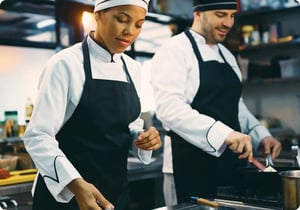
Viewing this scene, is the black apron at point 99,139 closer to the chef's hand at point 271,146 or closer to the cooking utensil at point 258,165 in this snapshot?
the cooking utensil at point 258,165

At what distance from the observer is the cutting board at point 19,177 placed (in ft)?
7.57

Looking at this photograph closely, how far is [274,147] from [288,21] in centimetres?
219

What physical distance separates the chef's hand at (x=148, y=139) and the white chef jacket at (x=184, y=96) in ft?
1.00

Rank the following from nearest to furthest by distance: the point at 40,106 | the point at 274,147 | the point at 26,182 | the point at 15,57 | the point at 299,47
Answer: the point at 40,106, the point at 274,147, the point at 26,182, the point at 15,57, the point at 299,47

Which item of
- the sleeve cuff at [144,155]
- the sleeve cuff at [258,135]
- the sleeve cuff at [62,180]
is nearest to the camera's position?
the sleeve cuff at [62,180]

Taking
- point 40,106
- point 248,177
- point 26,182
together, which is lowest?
point 26,182

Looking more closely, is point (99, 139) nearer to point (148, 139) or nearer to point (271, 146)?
point (148, 139)

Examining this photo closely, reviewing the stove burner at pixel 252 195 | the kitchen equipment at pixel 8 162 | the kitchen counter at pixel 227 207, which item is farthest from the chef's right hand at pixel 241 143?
the kitchen equipment at pixel 8 162

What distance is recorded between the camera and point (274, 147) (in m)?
2.04

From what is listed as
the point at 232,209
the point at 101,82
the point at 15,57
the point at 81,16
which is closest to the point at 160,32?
the point at 81,16

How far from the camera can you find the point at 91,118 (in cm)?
153

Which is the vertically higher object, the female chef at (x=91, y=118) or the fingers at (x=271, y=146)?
the female chef at (x=91, y=118)

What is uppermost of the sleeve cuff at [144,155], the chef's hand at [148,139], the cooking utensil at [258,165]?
the chef's hand at [148,139]

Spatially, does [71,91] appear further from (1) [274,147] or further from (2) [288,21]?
(2) [288,21]
